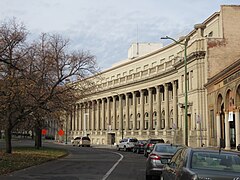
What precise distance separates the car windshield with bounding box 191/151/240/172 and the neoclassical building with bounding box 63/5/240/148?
16291mm

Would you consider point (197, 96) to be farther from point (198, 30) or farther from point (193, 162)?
point (193, 162)

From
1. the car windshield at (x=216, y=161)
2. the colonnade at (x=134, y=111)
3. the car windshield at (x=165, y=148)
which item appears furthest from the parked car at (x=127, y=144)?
the car windshield at (x=216, y=161)

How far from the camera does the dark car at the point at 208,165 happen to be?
742cm

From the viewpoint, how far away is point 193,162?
323 inches

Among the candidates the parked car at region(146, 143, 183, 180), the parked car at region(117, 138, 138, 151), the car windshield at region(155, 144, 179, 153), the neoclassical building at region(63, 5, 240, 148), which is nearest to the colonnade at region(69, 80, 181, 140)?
the neoclassical building at region(63, 5, 240, 148)

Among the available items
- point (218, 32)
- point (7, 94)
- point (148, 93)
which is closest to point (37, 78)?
point (7, 94)

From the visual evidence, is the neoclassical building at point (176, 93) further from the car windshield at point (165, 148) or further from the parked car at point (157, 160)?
the parked car at point (157, 160)

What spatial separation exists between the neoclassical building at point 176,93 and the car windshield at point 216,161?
53.4 feet

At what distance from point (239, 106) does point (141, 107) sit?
145ft

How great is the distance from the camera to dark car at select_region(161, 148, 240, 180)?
292 inches

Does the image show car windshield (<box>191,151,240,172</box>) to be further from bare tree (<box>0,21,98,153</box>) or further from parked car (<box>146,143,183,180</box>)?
bare tree (<box>0,21,98,153</box>)

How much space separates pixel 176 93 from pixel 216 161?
56718mm

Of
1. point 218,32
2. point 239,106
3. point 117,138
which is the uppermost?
point 218,32

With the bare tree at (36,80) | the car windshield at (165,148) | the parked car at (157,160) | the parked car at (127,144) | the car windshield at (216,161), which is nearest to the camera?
the car windshield at (216,161)
